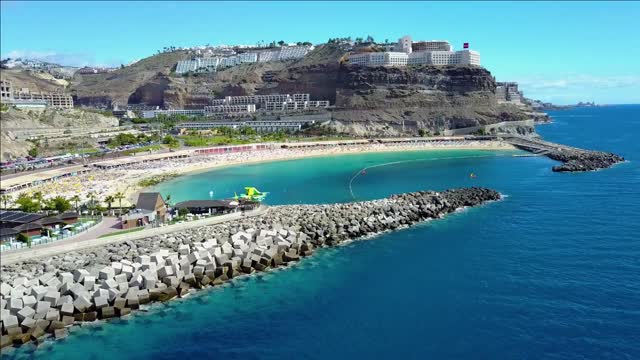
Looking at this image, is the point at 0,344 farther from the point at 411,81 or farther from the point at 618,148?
the point at 411,81

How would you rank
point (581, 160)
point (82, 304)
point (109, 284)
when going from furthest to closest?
point (581, 160)
point (109, 284)
point (82, 304)

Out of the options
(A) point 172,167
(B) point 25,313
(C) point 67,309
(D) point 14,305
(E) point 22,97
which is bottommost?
(C) point 67,309

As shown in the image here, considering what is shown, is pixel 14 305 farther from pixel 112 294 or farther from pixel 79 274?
pixel 112 294

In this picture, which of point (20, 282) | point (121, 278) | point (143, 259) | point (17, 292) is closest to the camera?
point (17, 292)

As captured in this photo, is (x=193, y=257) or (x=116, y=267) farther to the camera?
(x=193, y=257)

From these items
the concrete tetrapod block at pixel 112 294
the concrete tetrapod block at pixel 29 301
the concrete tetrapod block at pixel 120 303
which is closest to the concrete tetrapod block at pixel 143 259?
the concrete tetrapod block at pixel 112 294

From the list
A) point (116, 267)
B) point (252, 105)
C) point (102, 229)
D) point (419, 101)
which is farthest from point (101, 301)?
point (252, 105)

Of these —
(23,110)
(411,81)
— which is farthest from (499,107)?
(23,110)

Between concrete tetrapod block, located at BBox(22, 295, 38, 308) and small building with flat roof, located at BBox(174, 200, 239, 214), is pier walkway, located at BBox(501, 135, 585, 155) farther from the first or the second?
concrete tetrapod block, located at BBox(22, 295, 38, 308)
